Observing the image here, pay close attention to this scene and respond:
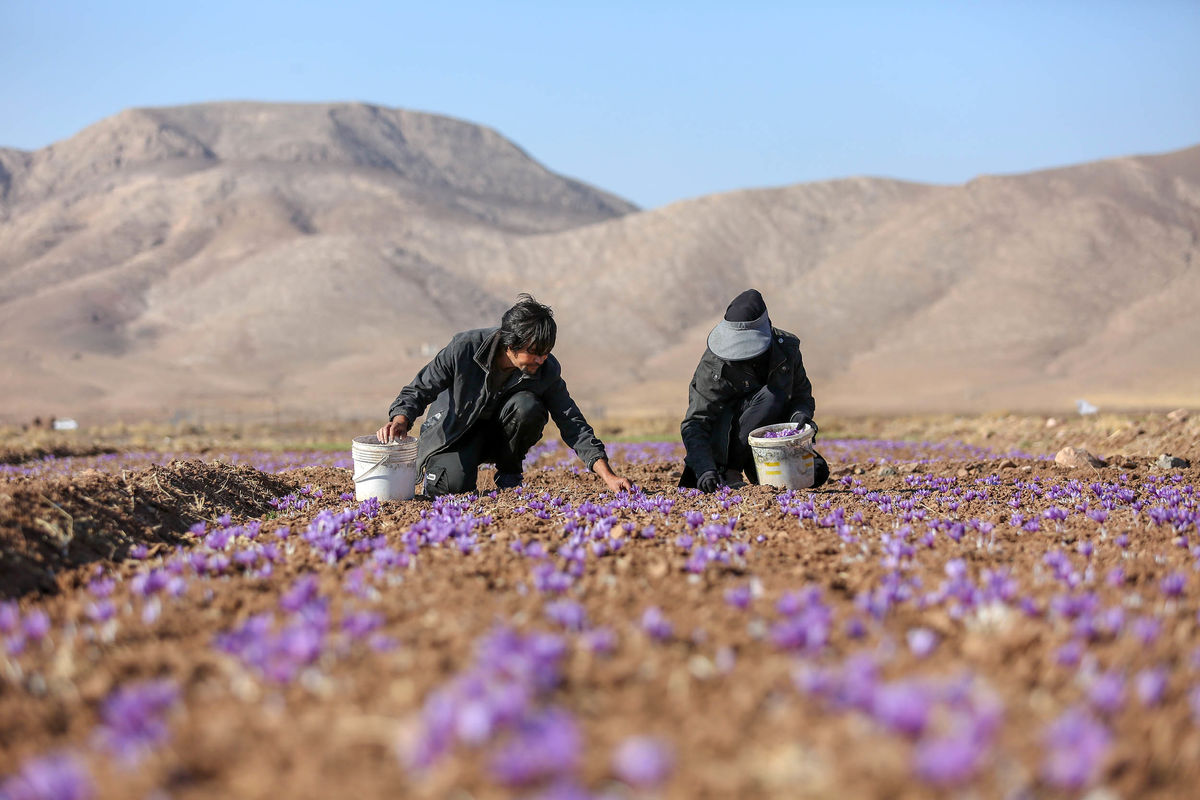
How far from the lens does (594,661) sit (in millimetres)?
2529

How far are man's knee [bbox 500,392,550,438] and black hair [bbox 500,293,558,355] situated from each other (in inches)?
36.4

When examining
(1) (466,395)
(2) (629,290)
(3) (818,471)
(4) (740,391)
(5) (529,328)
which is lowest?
(3) (818,471)

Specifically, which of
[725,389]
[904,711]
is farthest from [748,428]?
[904,711]

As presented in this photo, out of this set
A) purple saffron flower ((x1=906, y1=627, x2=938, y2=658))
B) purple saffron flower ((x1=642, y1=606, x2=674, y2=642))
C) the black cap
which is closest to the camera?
purple saffron flower ((x1=906, y1=627, x2=938, y2=658))

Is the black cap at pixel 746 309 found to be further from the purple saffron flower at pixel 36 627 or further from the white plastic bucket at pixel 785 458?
the purple saffron flower at pixel 36 627

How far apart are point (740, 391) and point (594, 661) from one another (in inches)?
210

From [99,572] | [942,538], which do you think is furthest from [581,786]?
[942,538]

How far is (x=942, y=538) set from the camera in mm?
4934

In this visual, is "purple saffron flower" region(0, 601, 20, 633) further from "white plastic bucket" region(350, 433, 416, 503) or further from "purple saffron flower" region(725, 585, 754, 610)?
"white plastic bucket" region(350, 433, 416, 503)

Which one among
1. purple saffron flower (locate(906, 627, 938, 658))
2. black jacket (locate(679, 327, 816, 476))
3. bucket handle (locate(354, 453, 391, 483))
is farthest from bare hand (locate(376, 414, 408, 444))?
purple saffron flower (locate(906, 627, 938, 658))

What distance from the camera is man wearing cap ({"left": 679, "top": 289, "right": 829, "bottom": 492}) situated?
281 inches

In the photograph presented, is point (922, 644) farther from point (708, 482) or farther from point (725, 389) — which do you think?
point (725, 389)

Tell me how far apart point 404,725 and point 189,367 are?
231ft

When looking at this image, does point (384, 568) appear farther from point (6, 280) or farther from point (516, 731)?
point (6, 280)
